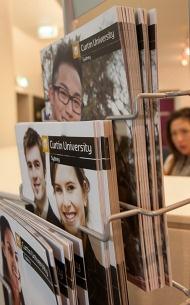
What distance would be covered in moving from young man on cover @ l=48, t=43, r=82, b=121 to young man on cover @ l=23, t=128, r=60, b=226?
0.18 feet

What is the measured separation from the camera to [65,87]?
46 centimetres

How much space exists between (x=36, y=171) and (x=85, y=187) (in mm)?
128

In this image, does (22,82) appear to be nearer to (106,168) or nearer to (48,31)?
(48,31)

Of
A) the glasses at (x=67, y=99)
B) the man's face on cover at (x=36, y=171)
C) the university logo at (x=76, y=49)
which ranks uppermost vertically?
the university logo at (x=76, y=49)

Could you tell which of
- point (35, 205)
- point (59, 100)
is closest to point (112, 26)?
point (59, 100)

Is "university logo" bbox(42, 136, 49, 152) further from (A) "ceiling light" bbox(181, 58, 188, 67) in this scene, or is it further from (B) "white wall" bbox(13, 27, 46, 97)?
(B) "white wall" bbox(13, 27, 46, 97)

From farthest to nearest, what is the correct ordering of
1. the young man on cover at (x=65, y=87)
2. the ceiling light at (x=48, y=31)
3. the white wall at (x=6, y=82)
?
1. the ceiling light at (x=48, y=31)
2. the white wall at (x=6, y=82)
3. the young man on cover at (x=65, y=87)

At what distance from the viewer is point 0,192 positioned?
62 centimetres

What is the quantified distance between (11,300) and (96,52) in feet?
1.33

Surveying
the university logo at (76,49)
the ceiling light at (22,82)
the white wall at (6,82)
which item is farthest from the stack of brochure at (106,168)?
the ceiling light at (22,82)

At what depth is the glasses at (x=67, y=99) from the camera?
0.43m

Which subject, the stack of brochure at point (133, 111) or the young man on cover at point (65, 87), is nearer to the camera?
the stack of brochure at point (133, 111)

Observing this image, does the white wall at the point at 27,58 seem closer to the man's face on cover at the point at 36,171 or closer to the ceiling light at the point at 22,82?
the ceiling light at the point at 22,82

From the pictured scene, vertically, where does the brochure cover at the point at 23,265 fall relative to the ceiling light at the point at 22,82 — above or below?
below
